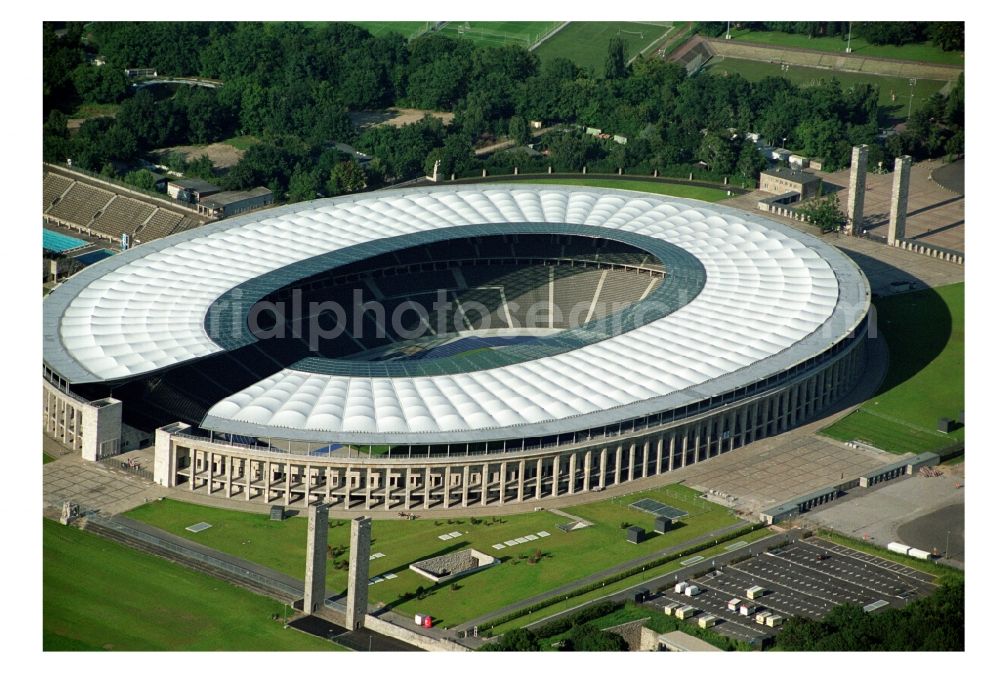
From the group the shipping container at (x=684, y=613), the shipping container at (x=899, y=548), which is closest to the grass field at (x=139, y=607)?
the shipping container at (x=684, y=613)

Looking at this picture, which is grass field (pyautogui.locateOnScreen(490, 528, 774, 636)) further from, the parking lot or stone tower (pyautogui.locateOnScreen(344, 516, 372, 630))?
stone tower (pyautogui.locateOnScreen(344, 516, 372, 630))

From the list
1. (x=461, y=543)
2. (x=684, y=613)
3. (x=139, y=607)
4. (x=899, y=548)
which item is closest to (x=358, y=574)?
(x=461, y=543)

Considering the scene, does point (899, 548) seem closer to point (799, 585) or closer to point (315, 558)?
point (799, 585)

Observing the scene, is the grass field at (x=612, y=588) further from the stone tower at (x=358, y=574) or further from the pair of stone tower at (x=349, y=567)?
the pair of stone tower at (x=349, y=567)

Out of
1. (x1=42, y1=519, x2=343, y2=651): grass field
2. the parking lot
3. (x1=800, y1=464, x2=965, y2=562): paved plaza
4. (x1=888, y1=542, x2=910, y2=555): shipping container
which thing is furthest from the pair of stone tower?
(x1=888, y1=542, x2=910, y2=555): shipping container

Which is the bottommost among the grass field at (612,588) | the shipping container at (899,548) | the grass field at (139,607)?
the grass field at (139,607)

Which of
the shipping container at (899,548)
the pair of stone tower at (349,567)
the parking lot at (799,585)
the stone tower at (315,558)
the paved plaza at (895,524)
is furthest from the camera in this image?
the paved plaza at (895,524)
